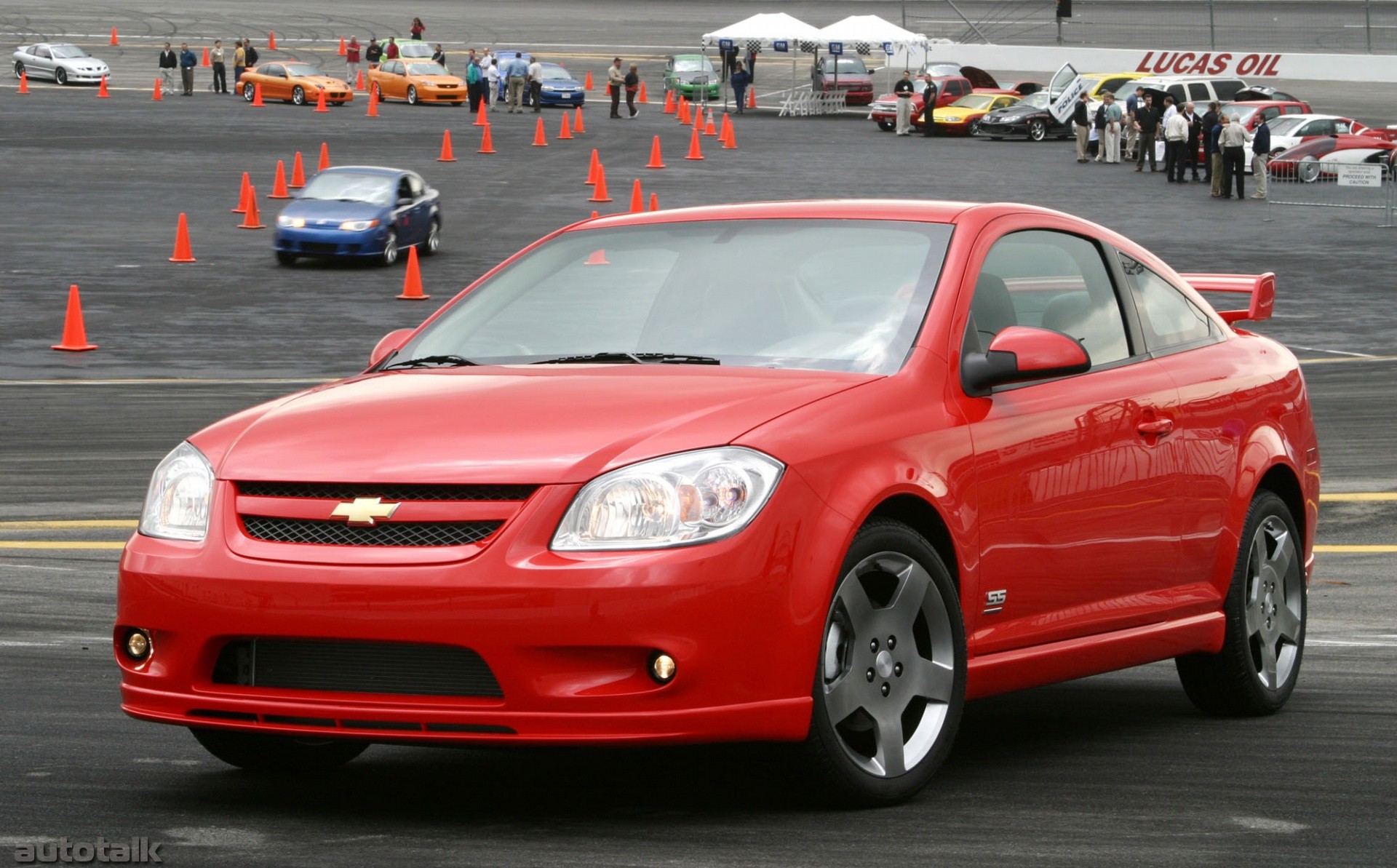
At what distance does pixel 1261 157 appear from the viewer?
4088 cm

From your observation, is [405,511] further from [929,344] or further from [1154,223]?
[1154,223]

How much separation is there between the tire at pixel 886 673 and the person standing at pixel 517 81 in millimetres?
57400

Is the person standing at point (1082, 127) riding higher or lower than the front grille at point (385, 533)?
higher

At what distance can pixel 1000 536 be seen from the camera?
5.55 m

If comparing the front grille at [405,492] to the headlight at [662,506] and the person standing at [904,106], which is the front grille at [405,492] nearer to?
the headlight at [662,506]

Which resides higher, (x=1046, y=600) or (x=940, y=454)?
(x=940, y=454)

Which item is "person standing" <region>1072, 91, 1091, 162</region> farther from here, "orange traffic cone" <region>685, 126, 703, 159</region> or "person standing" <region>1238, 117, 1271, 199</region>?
"orange traffic cone" <region>685, 126, 703, 159</region>

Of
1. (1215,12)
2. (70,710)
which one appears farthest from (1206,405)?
(1215,12)

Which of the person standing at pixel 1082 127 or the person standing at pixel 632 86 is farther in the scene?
the person standing at pixel 632 86

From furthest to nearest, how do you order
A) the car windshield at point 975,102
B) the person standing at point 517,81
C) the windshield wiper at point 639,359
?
the person standing at point 517,81
the car windshield at point 975,102
the windshield wiper at point 639,359

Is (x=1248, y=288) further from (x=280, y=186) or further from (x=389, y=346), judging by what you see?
(x=280, y=186)

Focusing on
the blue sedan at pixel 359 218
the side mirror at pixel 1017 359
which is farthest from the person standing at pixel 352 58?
the side mirror at pixel 1017 359

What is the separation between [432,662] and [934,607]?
128 cm

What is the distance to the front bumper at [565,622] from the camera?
460 centimetres
